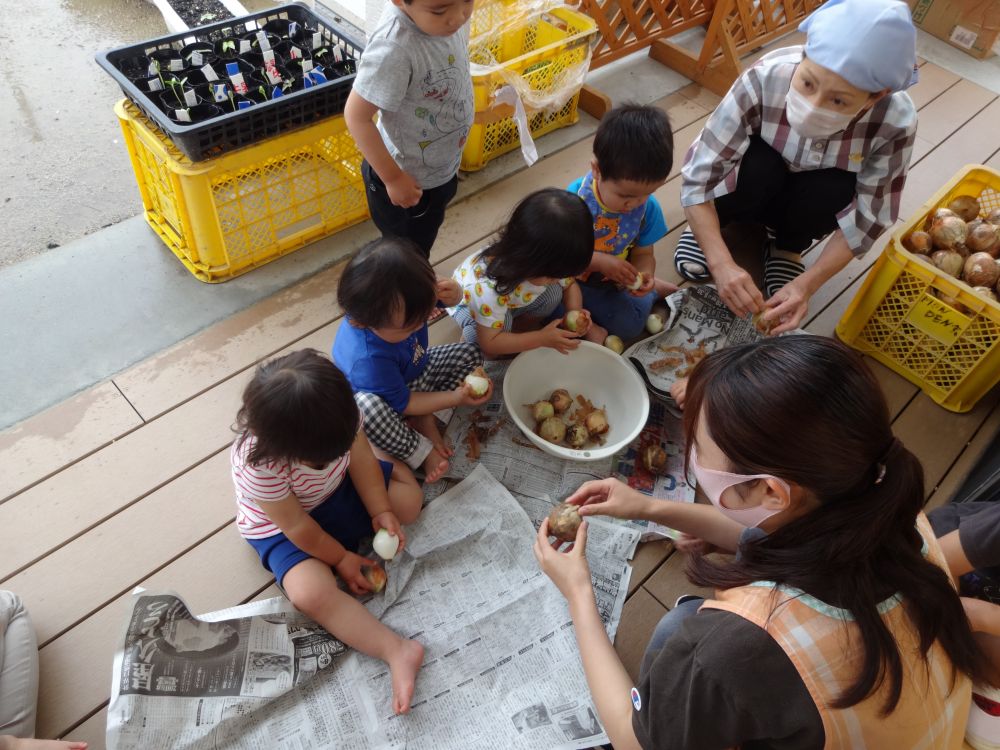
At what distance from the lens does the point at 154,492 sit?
1.31 m

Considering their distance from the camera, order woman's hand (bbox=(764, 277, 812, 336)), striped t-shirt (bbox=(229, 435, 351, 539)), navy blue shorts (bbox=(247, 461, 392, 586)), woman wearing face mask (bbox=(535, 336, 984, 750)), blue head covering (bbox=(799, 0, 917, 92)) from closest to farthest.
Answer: woman wearing face mask (bbox=(535, 336, 984, 750)) < striped t-shirt (bbox=(229, 435, 351, 539)) < navy blue shorts (bbox=(247, 461, 392, 586)) < blue head covering (bbox=(799, 0, 917, 92)) < woman's hand (bbox=(764, 277, 812, 336))

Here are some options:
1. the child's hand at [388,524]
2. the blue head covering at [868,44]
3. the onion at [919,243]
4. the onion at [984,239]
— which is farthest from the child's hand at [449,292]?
the onion at [984,239]

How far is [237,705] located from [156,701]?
0.38 ft

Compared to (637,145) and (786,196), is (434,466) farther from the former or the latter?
(786,196)

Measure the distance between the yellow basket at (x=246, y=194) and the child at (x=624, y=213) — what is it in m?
0.65

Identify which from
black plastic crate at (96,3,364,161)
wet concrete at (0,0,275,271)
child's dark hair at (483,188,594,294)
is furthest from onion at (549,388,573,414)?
wet concrete at (0,0,275,271)

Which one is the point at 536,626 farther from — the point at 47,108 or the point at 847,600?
the point at 47,108

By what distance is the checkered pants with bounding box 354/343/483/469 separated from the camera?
1.27 meters

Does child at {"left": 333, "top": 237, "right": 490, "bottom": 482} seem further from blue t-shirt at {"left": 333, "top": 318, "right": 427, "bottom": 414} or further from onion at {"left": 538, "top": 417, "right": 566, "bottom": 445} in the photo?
onion at {"left": 538, "top": 417, "right": 566, "bottom": 445}

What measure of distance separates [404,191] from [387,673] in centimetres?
91

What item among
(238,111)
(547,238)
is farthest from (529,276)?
(238,111)

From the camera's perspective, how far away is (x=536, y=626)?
1202 millimetres

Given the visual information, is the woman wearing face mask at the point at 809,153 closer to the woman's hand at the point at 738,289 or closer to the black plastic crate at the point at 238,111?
the woman's hand at the point at 738,289

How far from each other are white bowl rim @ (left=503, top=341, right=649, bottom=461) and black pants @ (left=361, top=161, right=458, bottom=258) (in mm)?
408
